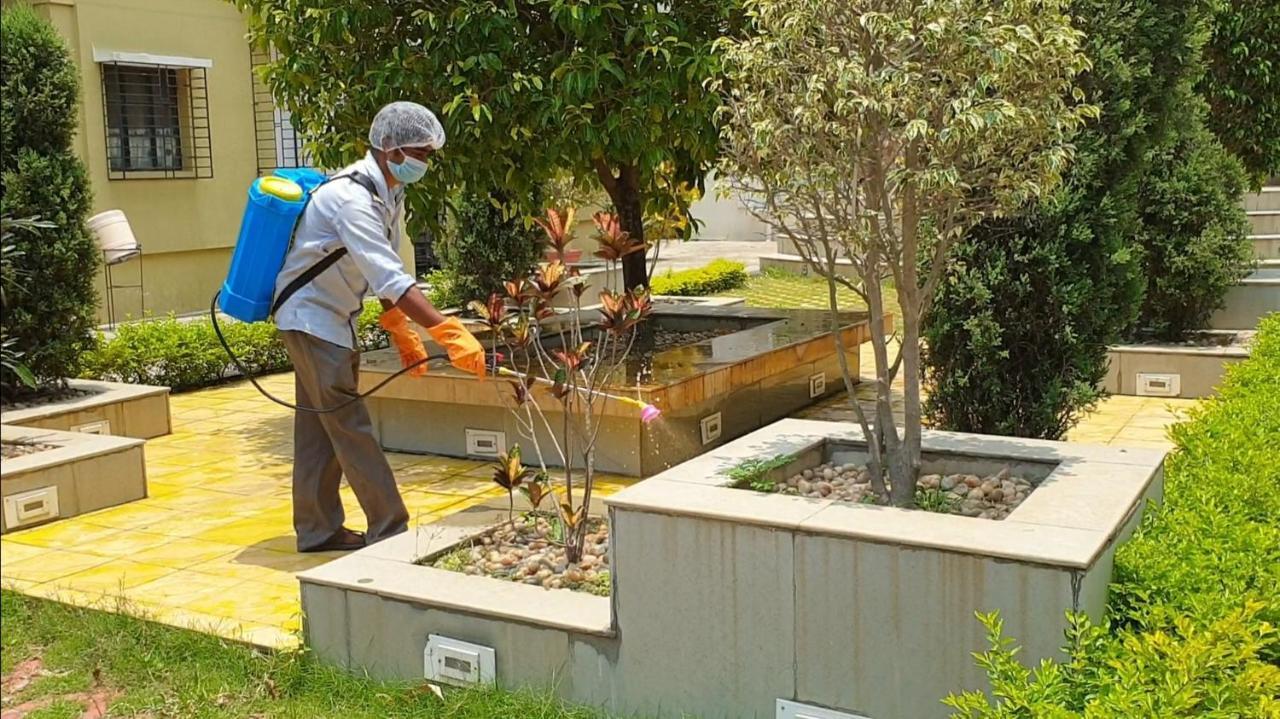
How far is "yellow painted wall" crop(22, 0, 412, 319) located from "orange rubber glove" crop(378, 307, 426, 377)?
94 cm

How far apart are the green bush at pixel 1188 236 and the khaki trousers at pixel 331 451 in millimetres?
6030

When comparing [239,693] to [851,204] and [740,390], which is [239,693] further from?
[740,390]

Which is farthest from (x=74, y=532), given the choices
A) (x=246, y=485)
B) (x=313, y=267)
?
(x=313, y=267)

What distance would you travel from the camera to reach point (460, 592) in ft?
12.7

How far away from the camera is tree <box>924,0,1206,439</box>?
231 inches

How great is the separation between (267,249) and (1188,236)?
677 cm

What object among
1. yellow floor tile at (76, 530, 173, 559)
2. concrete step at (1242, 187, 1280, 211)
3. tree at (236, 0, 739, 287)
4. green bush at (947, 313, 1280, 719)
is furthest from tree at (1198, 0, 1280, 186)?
yellow floor tile at (76, 530, 173, 559)

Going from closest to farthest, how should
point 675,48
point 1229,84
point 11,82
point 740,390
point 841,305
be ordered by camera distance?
point 11,82 < point 675,48 < point 740,390 < point 1229,84 < point 841,305

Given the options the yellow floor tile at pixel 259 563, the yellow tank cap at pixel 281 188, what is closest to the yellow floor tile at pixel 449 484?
the yellow floor tile at pixel 259 563

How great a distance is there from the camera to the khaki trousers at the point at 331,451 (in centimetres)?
504

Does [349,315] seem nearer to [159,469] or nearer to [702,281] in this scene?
[159,469]

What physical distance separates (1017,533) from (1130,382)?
6002 millimetres

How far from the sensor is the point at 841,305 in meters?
12.2

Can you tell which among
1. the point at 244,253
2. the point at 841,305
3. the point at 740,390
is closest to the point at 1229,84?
the point at 841,305
